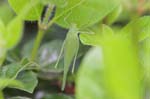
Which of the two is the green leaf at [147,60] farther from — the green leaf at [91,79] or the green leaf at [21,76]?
the green leaf at [21,76]

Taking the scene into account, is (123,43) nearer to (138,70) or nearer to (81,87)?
(138,70)

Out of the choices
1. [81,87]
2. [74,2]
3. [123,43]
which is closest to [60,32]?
[74,2]

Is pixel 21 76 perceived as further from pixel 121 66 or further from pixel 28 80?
pixel 121 66

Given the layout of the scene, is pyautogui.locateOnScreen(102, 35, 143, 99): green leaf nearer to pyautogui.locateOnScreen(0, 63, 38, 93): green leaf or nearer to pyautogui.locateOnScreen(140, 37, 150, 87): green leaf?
pyautogui.locateOnScreen(140, 37, 150, 87): green leaf

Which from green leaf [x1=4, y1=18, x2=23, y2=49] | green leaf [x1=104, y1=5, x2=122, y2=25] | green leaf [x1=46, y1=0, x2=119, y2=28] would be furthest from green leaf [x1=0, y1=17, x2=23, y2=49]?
green leaf [x1=104, y1=5, x2=122, y2=25]

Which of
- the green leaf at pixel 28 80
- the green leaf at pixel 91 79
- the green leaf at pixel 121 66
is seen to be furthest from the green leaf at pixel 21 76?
the green leaf at pixel 121 66
